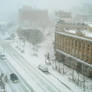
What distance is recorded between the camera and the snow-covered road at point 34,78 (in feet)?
89.0

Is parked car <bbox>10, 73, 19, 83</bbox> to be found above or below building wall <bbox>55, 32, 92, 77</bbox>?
below

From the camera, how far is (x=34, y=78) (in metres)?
30.9

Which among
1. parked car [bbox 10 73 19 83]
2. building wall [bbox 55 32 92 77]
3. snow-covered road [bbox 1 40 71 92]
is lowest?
snow-covered road [bbox 1 40 71 92]

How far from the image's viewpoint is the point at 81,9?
9831cm

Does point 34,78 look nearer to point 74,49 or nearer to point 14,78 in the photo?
point 14,78

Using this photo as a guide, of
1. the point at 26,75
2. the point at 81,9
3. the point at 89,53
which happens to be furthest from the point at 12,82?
the point at 81,9

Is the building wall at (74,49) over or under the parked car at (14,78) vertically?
over

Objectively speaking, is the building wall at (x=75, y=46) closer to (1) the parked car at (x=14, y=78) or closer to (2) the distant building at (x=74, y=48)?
(2) the distant building at (x=74, y=48)

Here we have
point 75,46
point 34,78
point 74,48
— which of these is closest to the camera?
point 34,78

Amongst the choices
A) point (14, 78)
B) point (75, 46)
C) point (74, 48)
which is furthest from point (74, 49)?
point (14, 78)

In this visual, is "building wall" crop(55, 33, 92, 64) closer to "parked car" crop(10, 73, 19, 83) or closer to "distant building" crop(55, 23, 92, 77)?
"distant building" crop(55, 23, 92, 77)

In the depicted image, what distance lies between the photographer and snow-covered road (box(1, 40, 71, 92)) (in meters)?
27.1

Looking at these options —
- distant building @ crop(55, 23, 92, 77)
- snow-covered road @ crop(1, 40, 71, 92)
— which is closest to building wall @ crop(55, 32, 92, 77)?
distant building @ crop(55, 23, 92, 77)

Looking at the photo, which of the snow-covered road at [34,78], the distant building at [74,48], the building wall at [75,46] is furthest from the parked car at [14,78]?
the building wall at [75,46]
